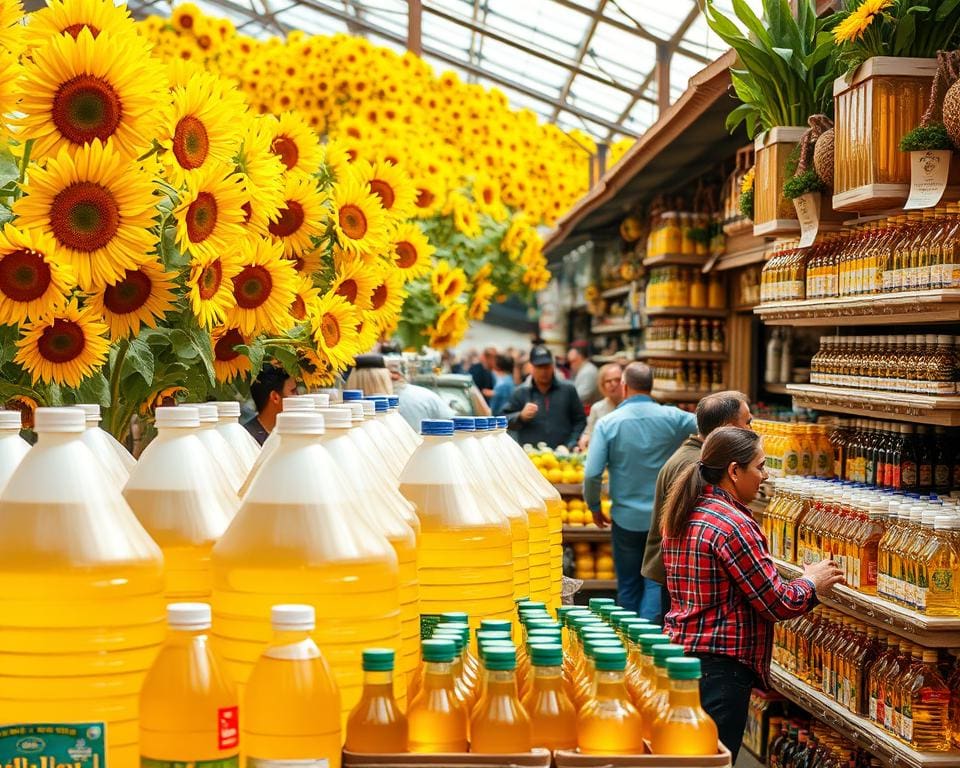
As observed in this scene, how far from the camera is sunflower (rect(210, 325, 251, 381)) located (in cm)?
259

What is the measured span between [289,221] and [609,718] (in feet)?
5.30

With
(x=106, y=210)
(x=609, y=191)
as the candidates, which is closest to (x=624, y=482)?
(x=609, y=191)

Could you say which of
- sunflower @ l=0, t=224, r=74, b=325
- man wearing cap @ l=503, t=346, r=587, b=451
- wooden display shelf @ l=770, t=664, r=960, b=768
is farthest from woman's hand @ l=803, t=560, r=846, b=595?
man wearing cap @ l=503, t=346, r=587, b=451

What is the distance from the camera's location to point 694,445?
17.4 feet

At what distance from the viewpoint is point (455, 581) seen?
1.89m

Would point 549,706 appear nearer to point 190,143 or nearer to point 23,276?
point 23,276

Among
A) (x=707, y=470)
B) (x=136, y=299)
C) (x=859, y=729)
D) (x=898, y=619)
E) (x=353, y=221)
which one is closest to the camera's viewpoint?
(x=136, y=299)

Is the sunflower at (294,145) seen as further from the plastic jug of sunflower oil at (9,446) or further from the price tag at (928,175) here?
the price tag at (928,175)

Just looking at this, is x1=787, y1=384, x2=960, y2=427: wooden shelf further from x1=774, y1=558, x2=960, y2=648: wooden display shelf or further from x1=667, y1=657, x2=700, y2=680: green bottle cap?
x1=667, y1=657, x2=700, y2=680: green bottle cap

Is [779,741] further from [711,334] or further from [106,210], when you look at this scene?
[106,210]

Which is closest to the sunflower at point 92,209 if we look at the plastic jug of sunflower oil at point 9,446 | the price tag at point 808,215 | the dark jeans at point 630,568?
the plastic jug of sunflower oil at point 9,446

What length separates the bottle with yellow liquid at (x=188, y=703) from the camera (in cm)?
133

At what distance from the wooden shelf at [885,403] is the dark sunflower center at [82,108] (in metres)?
2.88

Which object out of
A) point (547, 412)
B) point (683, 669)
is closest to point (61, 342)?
point (683, 669)
